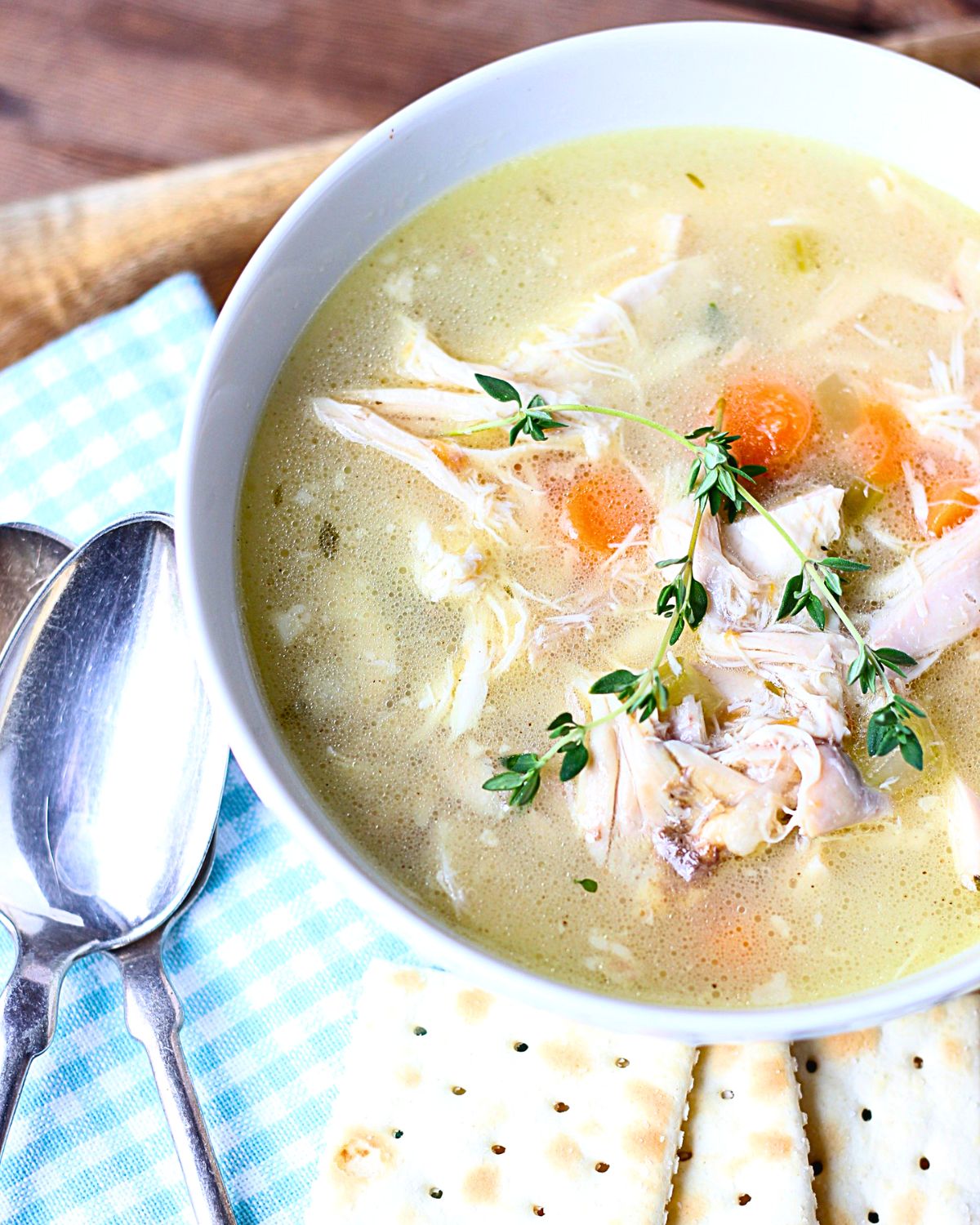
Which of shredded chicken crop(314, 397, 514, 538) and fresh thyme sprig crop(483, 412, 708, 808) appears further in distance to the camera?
shredded chicken crop(314, 397, 514, 538)

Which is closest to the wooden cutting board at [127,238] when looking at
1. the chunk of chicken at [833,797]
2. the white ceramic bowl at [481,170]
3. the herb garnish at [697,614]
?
the white ceramic bowl at [481,170]

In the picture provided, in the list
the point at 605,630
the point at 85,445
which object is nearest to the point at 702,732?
the point at 605,630

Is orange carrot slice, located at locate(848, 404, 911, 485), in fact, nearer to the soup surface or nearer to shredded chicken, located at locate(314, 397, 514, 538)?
the soup surface

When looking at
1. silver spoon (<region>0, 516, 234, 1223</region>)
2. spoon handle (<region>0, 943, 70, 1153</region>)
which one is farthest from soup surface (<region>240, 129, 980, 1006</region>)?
spoon handle (<region>0, 943, 70, 1153</region>)

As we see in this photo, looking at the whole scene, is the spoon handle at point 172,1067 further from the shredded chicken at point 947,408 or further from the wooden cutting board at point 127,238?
the shredded chicken at point 947,408

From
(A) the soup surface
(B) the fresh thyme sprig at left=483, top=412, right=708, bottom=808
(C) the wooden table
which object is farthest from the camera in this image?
(C) the wooden table

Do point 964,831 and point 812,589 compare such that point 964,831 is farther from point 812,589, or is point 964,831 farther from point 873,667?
point 812,589

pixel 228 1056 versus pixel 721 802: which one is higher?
pixel 721 802

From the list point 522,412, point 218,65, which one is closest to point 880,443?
point 522,412
